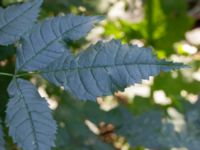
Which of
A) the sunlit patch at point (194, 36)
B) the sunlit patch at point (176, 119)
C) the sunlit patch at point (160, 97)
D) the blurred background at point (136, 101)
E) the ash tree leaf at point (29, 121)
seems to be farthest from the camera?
the sunlit patch at point (194, 36)

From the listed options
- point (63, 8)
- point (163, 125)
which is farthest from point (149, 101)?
point (63, 8)

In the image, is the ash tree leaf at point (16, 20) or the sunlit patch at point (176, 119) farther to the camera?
the sunlit patch at point (176, 119)

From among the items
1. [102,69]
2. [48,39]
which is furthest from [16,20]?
[102,69]

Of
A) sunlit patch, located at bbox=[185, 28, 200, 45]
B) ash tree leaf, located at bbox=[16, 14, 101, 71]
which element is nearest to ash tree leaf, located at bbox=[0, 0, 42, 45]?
ash tree leaf, located at bbox=[16, 14, 101, 71]

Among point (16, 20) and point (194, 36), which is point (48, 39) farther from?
point (194, 36)

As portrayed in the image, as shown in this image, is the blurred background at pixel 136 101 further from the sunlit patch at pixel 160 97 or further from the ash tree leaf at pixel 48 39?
the ash tree leaf at pixel 48 39

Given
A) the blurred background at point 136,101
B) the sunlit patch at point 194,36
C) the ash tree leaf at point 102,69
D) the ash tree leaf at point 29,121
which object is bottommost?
the ash tree leaf at point 29,121

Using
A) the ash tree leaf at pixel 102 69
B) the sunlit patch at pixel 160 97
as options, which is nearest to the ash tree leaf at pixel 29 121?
the ash tree leaf at pixel 102 69

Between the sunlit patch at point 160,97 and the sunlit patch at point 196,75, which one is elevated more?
the sunlit patch at point 196,75
